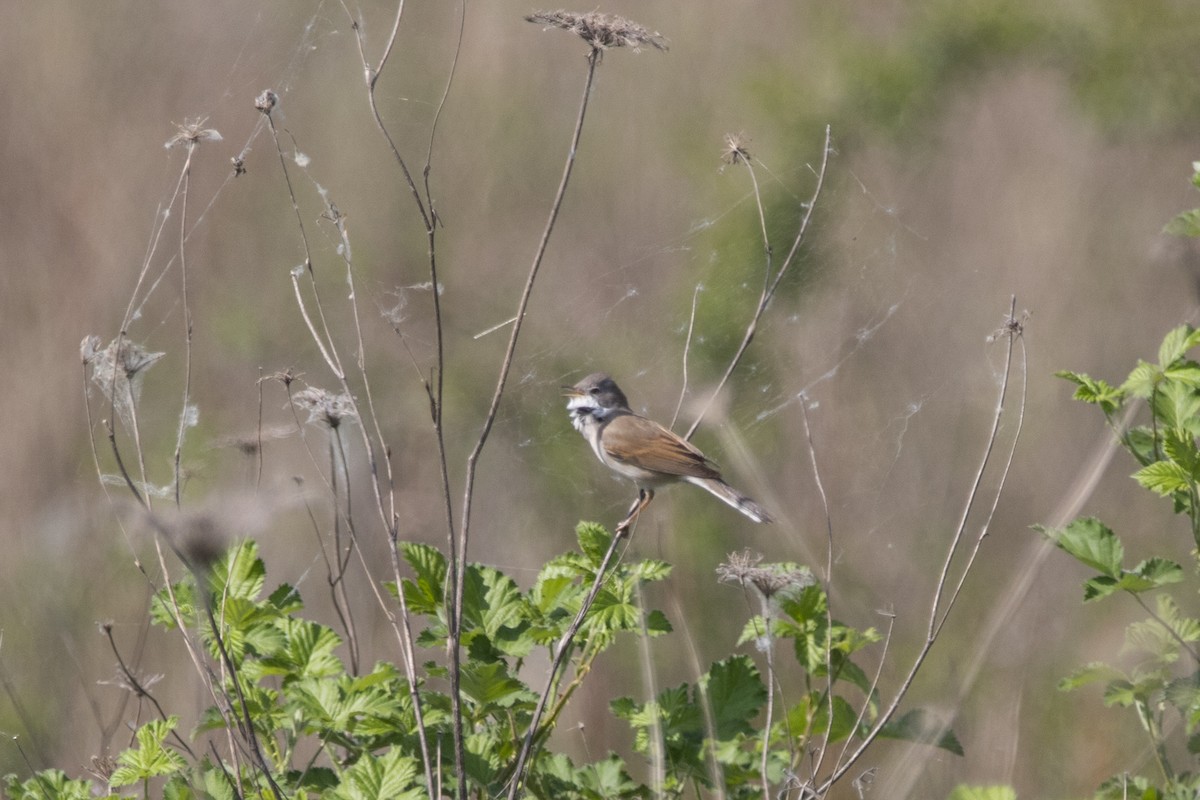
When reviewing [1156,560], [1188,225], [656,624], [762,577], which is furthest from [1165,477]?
[656,624]

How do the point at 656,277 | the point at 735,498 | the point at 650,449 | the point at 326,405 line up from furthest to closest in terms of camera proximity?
the point at 656,277 → the point at 650,449 → the point at 735,498 → the point at 326,405

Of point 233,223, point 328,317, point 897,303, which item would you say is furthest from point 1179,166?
point 233,223

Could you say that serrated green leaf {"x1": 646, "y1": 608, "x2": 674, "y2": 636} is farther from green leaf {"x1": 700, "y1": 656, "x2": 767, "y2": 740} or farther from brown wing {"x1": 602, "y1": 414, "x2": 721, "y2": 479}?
brown wing {"x1": 602, "y1": 414, "x2": 721, "y2": 479}

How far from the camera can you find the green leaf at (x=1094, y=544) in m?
2.36

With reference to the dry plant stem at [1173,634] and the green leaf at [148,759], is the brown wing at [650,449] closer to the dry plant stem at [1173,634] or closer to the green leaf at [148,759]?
the dry plant stem at [1173,634]

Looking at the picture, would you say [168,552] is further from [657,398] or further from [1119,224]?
[1119,224]

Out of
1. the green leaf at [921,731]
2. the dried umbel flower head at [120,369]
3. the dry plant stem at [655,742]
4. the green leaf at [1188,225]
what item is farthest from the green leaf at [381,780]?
the green leaf at [1188,225]

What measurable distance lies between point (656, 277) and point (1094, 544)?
9.59ft

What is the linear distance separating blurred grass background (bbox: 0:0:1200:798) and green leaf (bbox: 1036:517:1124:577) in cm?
126

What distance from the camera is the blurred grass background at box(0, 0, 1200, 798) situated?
4.14 metres

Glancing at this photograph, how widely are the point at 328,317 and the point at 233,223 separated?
0.59 meters

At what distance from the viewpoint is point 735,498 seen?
398cm

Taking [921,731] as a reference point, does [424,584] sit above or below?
above

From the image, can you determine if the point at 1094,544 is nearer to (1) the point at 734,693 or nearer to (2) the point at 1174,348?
(2) the point at 1174,348
